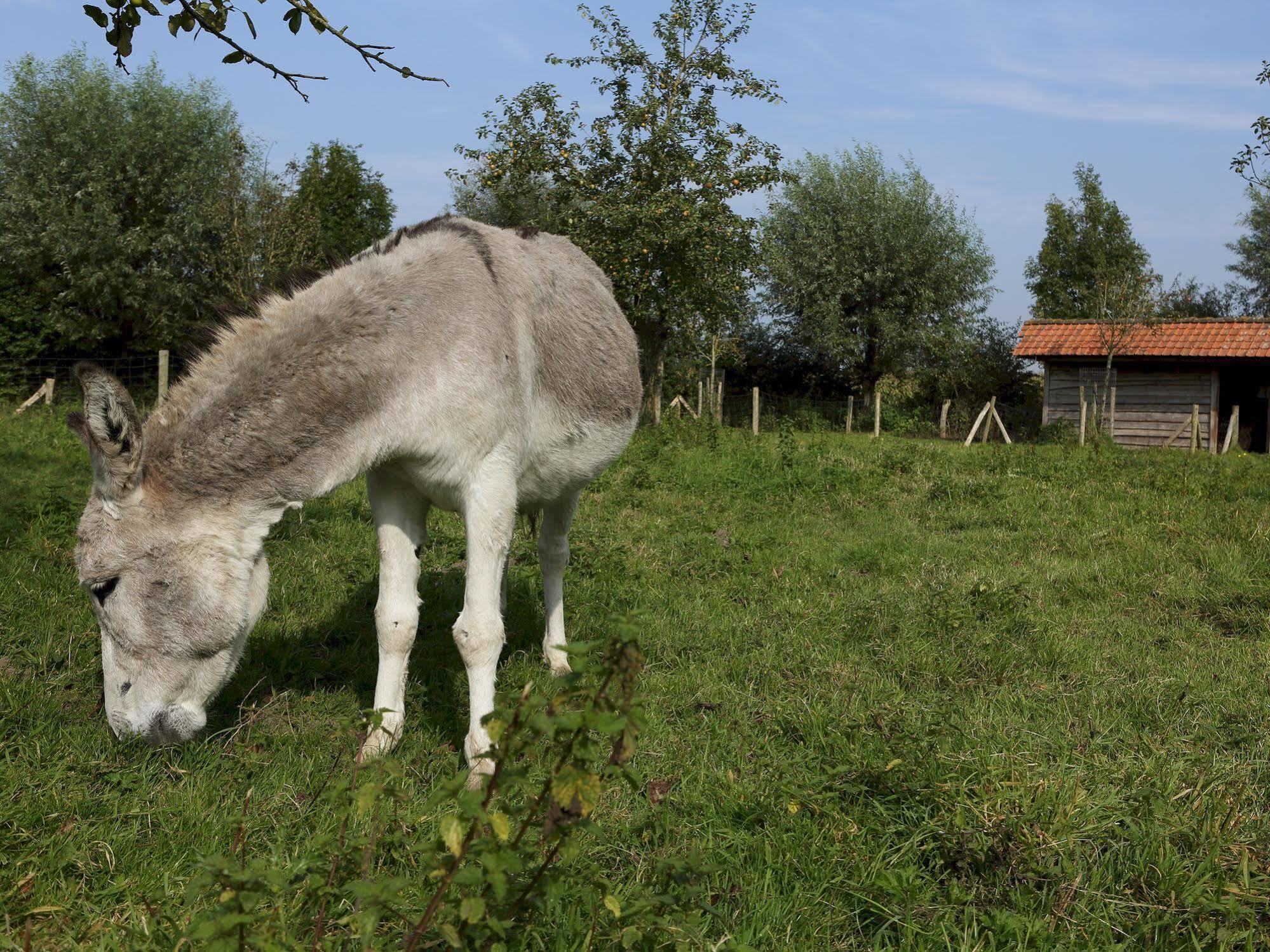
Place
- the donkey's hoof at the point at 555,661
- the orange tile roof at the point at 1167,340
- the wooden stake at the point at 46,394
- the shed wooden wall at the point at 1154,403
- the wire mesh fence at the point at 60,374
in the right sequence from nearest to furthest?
the donkey's hoof at the point at 555,661
the wooden stake at the point at 46,394
the wire mesh fence at the point at 60,374
the orange tile roof at the point at 1167,340
the shed wooden wall at the point at 1154,403

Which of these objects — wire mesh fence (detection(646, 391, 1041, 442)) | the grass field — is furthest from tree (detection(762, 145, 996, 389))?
the grass field

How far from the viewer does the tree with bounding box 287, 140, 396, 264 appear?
31719 millimetres

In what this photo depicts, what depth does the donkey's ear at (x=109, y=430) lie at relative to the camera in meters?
2.83

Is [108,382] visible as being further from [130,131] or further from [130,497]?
[130,131]

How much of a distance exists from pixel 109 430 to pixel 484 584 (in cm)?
139

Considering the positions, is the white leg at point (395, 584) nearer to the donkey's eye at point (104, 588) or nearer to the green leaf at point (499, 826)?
the donkey's eye at point (104, 588)

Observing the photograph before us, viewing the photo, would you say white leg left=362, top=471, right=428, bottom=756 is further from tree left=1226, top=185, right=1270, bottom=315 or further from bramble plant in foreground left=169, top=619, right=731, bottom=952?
tree left=1226, top=185, right=1270, bottom=315

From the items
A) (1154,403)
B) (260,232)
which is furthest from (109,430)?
(1154,403)

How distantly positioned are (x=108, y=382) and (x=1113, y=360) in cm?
2957

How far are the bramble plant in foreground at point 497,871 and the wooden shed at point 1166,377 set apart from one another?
26526 mm

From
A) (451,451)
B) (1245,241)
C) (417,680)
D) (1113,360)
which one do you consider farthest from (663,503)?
(1245,241)

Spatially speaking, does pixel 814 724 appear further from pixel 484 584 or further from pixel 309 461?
pixel 309 461

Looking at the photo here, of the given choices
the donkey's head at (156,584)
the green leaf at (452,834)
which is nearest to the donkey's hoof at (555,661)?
the donkey's head at (156,584)

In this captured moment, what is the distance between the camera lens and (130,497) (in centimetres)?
310
